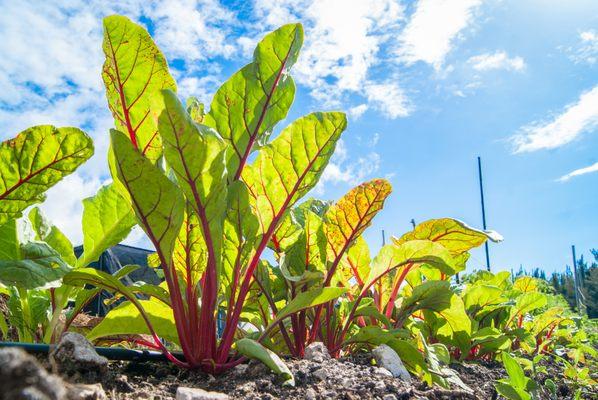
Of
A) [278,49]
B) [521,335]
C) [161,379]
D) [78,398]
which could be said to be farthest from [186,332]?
[521,335]

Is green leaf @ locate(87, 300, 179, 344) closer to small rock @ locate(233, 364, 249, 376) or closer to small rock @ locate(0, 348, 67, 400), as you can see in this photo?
small rock @ locate(233, 364, 249, 376)

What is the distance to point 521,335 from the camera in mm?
2498

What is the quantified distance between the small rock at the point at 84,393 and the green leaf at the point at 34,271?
0.46m

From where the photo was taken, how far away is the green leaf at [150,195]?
1042mm

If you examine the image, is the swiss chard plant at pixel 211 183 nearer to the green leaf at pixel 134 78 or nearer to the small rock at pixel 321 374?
the green leaf at pixel 134 78

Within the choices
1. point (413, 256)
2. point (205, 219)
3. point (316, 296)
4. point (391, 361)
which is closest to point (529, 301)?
point (413, 256)

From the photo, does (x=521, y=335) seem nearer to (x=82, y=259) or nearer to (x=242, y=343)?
(x=242, y=343)

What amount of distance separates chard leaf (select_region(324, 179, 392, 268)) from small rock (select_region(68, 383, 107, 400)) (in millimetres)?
915

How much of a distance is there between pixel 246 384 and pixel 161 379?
22cm

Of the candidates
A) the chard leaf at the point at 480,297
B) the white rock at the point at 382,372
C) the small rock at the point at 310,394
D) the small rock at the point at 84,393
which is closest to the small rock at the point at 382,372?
the white rock at the point at 382,372

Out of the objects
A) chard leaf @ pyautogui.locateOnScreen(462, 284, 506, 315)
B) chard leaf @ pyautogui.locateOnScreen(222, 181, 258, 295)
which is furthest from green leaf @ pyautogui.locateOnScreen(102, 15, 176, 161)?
chard leaf @ pyautogui.locateOnScreen(462, 284, 506, 315)

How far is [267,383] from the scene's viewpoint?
1.06 meters

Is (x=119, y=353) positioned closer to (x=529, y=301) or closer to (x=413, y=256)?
(x=413, y=256)

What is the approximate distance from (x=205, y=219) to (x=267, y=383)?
38 cm
